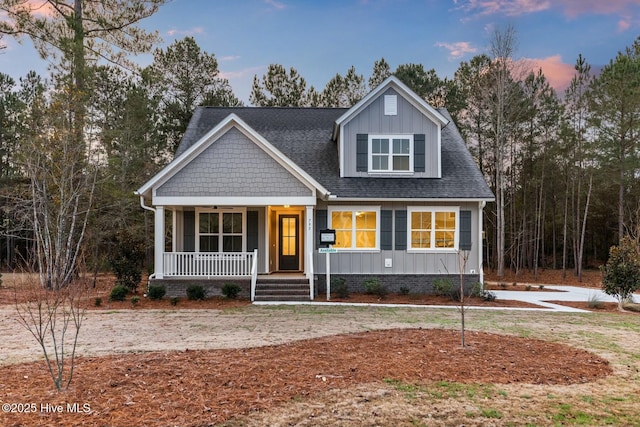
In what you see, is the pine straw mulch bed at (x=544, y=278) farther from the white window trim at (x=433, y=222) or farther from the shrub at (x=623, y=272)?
the shrub at (x=623, y=272)

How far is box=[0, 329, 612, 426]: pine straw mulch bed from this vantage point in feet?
→ 14.4

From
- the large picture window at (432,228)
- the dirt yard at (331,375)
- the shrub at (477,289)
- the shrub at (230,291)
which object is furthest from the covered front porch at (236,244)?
the shrub at (477,289)

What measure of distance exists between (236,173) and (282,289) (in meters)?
3.98

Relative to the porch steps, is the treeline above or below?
above

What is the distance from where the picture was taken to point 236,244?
1561 centimetres

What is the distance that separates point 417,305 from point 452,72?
22.1 metres

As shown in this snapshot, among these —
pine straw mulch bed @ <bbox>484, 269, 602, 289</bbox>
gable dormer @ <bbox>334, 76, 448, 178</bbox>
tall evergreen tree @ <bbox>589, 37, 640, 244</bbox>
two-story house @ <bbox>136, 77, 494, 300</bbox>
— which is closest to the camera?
two-story house @ <bbox>136, 77, 494, 300</bbox>

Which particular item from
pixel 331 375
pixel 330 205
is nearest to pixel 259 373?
pixel 331 375

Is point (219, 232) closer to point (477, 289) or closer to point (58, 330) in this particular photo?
point (58, 330)

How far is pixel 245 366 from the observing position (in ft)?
19.2

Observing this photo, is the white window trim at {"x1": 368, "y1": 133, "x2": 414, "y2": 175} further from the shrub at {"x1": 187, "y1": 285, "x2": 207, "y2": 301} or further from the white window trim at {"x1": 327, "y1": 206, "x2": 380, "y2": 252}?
the shrub at {"x1": 187, "y1": 285, "x2": 207, "y2": 301}

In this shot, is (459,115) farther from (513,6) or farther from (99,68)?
(99,68)

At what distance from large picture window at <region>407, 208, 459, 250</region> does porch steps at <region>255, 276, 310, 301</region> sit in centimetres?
421

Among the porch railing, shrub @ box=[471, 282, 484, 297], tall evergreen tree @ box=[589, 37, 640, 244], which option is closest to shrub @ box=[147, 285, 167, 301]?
the porch railing
